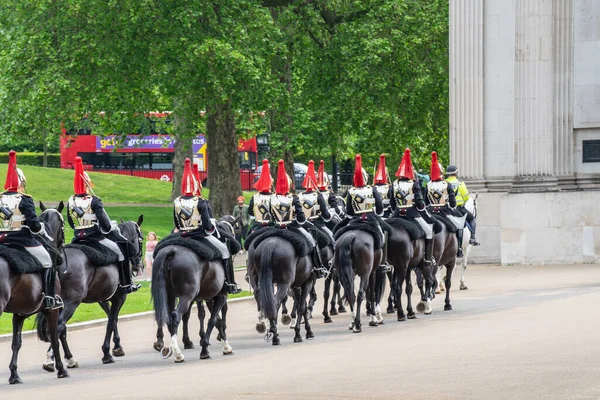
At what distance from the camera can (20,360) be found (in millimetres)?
19047

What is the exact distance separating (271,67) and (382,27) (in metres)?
3.96

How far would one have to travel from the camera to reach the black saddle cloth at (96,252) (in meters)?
18.2

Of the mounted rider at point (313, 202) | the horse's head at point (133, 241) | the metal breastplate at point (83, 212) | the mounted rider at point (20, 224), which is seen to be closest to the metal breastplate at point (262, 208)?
the mounted rider at point (313, 202)

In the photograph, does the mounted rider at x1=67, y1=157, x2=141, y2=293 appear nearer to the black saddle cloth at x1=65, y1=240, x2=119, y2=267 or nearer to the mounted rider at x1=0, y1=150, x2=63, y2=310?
the black saddle cloth at x1=65, y1=240, x2=119, y2=267

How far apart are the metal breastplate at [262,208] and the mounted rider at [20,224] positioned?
182 inches

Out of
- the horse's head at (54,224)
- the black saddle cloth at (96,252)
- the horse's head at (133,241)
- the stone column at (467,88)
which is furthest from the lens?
the stone column at (467,88)

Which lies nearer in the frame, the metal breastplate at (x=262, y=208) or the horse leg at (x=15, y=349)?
the horse leg at (x=15, y=349)

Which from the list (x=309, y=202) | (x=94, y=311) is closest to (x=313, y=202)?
(x=309, y=202)

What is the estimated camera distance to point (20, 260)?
52.7 feet

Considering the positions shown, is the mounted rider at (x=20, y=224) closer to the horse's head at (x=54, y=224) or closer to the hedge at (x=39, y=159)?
the horse's head at (x=54, y=224)

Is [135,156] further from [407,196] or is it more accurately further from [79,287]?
[79,287]

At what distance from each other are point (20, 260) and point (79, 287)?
6.27 ft

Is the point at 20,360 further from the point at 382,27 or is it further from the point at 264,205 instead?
the point at 382,27

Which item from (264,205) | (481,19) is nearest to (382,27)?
(481,19)
